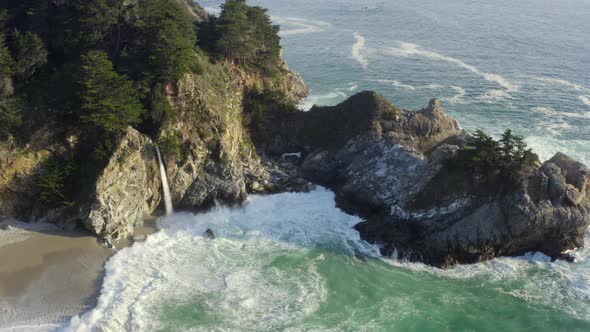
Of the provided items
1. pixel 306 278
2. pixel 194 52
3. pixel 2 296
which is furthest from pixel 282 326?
pixel 194 52

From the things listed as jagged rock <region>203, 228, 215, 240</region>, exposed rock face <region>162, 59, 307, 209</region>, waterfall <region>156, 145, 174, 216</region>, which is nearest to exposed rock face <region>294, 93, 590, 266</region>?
exposed rock face <region>162, 59, 307, 209</region>

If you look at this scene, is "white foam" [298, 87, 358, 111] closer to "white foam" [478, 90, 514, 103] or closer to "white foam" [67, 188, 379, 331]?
"white foam" [478, 90, 514, 103]

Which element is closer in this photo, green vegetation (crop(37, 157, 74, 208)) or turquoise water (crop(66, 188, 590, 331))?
turquoise water (crop(66, 188, 590, 331))

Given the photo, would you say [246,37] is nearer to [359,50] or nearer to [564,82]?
[359,50]

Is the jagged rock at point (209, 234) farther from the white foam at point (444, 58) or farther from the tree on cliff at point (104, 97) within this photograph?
the white foam at point (444, 58)

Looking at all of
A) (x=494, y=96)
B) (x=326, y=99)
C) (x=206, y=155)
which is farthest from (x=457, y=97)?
(x=206, y=155)

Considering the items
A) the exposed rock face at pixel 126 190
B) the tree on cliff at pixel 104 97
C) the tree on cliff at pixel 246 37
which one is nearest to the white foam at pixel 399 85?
the tree on cliff at pixel 246 37
